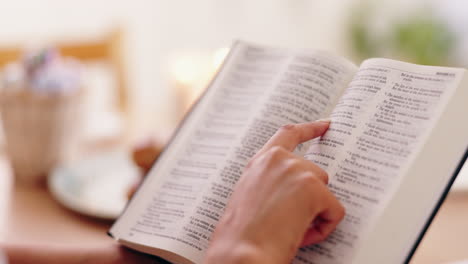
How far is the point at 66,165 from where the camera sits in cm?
136

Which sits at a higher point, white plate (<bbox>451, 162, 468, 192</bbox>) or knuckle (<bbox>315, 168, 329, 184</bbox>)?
knuckle (<bbox>315, 168, 329, 184</bbox>)

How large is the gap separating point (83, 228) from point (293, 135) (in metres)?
0.62

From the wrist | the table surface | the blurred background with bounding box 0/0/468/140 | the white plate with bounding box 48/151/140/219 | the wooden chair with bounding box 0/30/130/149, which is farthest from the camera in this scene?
the blurred background with bounding box 0/0/468/140

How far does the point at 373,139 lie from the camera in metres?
0.57

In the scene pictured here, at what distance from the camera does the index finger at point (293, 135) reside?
0.57 meters

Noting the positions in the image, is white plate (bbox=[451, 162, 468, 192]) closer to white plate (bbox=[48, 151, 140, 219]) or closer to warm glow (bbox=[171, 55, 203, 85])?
white plate (bbox=[48, 151, 140, 219])

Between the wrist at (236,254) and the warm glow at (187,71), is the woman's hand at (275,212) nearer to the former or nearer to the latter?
the wrist at (236,254)

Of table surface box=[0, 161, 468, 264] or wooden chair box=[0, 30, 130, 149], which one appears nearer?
table surface box=[0, 161, 468, 264]

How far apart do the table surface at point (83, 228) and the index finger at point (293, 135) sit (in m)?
0.44

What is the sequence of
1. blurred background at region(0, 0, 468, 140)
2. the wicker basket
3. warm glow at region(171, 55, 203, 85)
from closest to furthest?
the wicker basket → warm glow at region(171, 55, 203, 85) → blurred background at region(0, 0, 468, 140)

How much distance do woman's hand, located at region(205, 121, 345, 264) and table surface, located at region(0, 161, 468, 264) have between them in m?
0.48

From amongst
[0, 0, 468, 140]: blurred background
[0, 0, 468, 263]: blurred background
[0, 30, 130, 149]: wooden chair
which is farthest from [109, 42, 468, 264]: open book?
[0, 0, 468, 140]: blurred background

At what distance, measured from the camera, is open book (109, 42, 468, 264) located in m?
0.53

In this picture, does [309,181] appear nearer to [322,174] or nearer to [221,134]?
[322,174]
